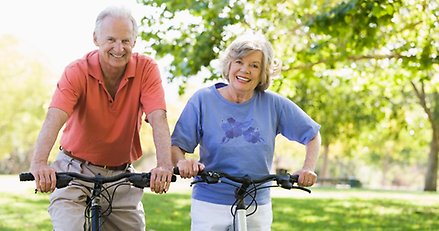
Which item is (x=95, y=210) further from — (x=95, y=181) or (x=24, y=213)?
(x=24, y=213)

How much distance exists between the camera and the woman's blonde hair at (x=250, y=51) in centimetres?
453

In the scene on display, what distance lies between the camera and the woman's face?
A: 454 centimetres

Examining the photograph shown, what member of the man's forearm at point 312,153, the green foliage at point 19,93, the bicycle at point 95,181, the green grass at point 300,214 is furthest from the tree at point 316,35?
the green foliage at point 19,93

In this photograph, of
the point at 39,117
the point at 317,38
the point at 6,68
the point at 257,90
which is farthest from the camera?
the point at 39,117

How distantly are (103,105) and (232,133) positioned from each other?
29.6 inches

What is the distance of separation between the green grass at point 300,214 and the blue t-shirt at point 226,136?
19.7 feet

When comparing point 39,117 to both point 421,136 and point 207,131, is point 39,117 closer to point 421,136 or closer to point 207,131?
point 421,136

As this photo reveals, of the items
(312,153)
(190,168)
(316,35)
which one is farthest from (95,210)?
(316,35)

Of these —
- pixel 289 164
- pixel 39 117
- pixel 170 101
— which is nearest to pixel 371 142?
pixel 170 101

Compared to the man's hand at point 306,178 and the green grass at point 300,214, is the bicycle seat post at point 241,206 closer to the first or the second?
the man's hand at point 306,178

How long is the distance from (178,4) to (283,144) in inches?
1322

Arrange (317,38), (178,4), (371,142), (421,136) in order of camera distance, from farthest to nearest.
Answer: (371,142), (421,136), (317,38), (178,4)

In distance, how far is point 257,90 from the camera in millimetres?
4750

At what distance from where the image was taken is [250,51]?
4523mm
